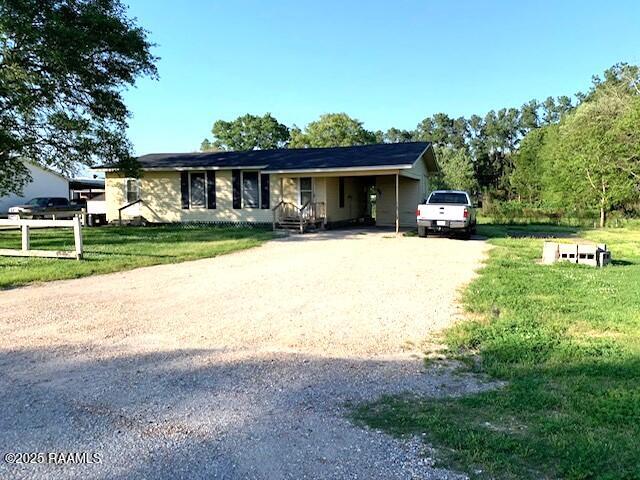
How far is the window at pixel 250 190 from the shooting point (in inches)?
886

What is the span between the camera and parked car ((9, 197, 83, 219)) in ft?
96.3

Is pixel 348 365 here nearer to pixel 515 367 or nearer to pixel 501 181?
pixel 515 367

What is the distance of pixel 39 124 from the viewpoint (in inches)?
792

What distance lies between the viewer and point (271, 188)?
22.1 metres

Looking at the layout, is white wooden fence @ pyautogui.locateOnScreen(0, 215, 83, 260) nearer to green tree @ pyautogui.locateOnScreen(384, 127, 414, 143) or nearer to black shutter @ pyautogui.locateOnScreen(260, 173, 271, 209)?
black shutter @ pyautogui.locateOnScreen(260, 173, 271, 209)

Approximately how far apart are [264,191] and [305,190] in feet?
6.50

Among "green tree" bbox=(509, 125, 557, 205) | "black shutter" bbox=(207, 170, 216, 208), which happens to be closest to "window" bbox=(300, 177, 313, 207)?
"black shutter" bbox=(207, 170, 216, 208)

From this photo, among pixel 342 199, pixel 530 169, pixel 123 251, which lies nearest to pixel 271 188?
pixel 342 199

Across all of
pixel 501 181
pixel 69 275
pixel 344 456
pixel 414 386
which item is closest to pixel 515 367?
pixel 414 386

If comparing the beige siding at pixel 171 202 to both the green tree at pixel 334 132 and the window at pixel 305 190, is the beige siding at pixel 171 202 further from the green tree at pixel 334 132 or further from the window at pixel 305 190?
the green tree at pixel 334 132

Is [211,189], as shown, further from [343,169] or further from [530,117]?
[530,117]

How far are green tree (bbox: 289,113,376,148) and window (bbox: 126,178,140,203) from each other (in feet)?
104

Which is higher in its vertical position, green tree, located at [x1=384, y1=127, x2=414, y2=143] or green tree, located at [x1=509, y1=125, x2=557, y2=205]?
green tree, located at [x1=384, y1=127, x2=414, y2=143]

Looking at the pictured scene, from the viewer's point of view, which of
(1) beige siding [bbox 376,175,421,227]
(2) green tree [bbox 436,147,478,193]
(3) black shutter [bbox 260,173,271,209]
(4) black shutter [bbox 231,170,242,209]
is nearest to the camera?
(3) black shutter [bbox 260,173,271,209]
